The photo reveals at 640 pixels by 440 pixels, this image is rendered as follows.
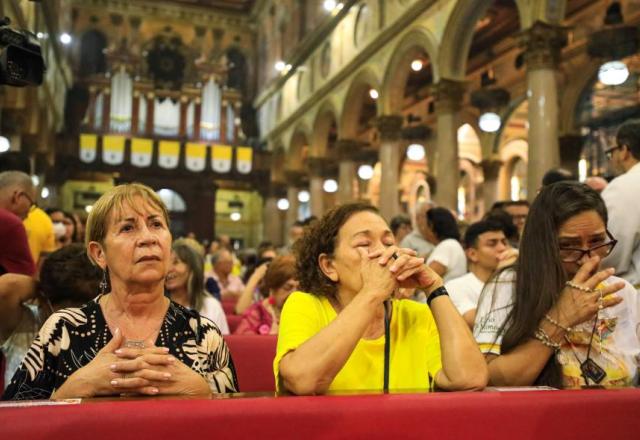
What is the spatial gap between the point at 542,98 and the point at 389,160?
5.55m

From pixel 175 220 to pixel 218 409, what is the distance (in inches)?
977

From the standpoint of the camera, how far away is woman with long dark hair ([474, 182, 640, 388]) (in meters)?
2.00

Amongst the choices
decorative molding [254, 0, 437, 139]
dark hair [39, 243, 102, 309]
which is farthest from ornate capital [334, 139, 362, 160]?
dark hair [39, 243, 102, 309]

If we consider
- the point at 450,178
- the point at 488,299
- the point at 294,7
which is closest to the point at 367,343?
the point at 488,299

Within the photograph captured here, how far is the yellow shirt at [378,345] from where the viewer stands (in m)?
1.95

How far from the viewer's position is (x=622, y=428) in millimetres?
1503

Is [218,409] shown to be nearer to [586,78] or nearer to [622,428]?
[622,428]

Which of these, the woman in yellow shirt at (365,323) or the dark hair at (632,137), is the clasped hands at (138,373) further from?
the dark hair at (632,137)

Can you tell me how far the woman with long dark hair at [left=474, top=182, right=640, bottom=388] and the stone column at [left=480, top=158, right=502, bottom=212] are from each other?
15.1 meters

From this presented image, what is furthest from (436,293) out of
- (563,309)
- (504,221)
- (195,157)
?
(195,157)

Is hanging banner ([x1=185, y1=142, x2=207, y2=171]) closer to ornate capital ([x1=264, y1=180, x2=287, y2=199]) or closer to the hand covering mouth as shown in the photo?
ornate capital ([x1=264, y1=180, x2=287, y2=199])

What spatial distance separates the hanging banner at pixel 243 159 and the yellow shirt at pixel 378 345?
22.8 meters

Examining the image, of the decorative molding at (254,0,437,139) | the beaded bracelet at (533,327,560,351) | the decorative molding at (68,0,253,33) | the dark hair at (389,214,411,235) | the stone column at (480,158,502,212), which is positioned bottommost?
the beaded bracelet at (533,327,560,351)

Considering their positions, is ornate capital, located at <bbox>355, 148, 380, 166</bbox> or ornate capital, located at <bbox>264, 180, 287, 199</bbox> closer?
ornate capital, located at <bbox>355, 148, 380, 166</bbox>
